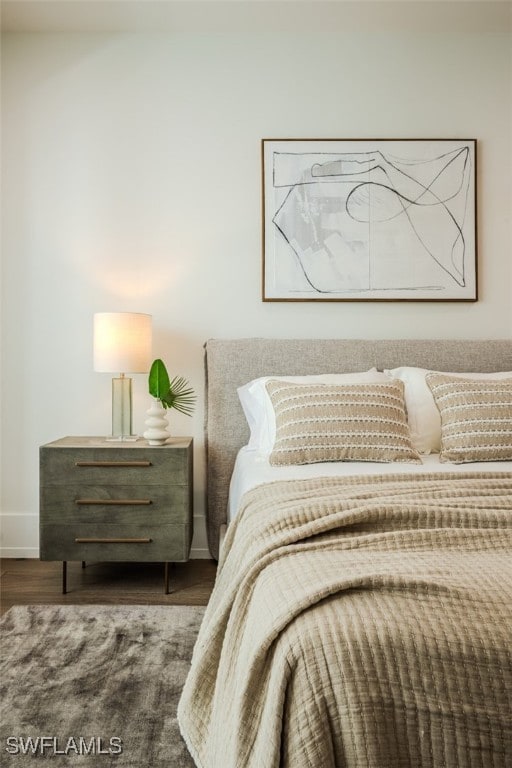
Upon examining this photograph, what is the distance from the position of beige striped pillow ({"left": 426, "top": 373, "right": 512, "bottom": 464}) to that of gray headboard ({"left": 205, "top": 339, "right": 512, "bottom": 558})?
0.41 metres

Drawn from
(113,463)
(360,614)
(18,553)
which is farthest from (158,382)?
(360,614)

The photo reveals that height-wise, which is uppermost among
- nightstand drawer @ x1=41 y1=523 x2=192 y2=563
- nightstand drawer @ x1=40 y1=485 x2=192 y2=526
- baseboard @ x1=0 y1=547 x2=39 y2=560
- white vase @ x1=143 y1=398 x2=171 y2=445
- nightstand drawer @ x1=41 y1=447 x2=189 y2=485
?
white vase @ x1=143 y1=398 x2=171 y2=445

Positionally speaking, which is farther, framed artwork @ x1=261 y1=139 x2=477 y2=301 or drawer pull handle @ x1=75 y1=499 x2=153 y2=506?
framed artwork @ x1=261 y1=139 x2=477 y2=301

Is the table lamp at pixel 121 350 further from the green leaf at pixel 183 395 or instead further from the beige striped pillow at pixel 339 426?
the beige striped pillow at pixel 339 426

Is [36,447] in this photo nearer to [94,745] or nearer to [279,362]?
[279,362]

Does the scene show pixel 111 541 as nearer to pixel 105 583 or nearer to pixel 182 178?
pixel 105 583

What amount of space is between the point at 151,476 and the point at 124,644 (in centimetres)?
71

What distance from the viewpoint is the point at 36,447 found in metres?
3.04

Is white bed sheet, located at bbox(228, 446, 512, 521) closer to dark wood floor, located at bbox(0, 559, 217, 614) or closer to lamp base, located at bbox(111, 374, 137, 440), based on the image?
dark wood floor, located at bbox(0, 559, 217, 614)

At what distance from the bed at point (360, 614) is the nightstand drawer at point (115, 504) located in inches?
15.3

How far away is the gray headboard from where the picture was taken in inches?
112

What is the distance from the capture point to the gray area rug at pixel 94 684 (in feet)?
4.69

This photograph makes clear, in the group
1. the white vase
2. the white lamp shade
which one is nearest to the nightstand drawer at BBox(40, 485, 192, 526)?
the white vase

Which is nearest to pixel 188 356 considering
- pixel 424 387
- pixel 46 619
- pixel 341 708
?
pixel 424 387
